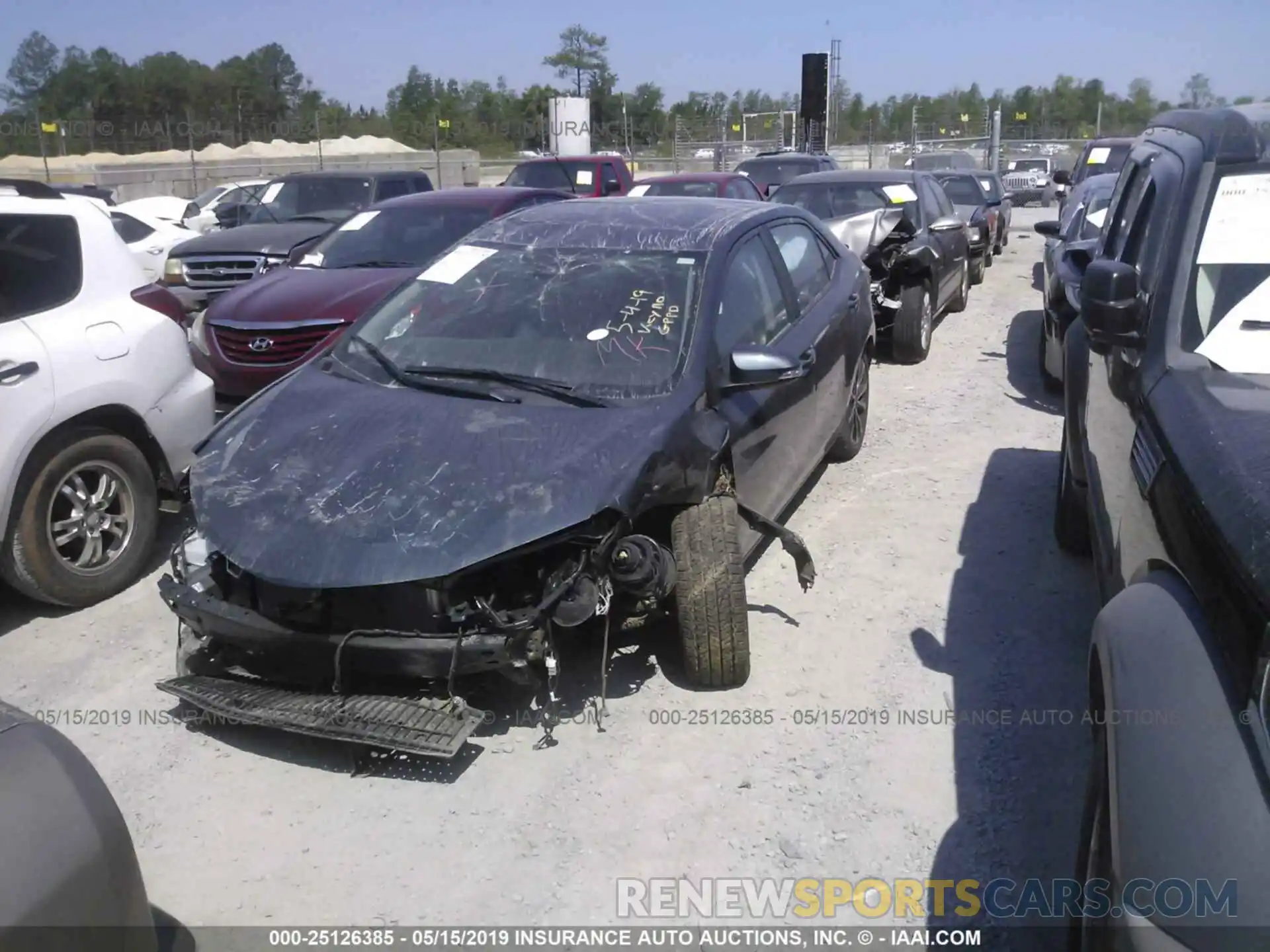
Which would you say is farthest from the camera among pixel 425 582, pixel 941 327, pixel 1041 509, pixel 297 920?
pixel 941 327

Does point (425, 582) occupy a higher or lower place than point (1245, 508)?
lower

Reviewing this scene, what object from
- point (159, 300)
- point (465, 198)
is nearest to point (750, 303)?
point (159, 300)

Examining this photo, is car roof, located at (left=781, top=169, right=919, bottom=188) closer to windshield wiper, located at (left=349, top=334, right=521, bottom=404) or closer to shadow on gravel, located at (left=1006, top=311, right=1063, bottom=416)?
shadow on gravel, located at (left=1006, top=311, right=1063, bottom=416)

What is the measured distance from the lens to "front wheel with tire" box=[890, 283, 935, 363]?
9289 mm

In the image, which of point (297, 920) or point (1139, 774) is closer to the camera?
point (1139, 774)

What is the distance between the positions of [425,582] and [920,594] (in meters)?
2.37

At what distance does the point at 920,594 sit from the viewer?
15.7ft

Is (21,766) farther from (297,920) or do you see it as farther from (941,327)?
(941,327)

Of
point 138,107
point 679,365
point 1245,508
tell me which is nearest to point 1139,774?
point 1245,508

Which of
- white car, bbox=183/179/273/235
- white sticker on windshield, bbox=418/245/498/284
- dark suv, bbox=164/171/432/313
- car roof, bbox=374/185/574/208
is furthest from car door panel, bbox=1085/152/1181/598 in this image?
white car, bbox=183/179/273/235

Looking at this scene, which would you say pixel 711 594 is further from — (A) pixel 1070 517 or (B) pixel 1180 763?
(A) pixel 1070 517

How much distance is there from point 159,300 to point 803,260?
327cm

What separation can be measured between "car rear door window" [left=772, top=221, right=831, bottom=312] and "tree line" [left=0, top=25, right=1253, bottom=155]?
38.0 meters

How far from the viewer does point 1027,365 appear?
9.39 meters
